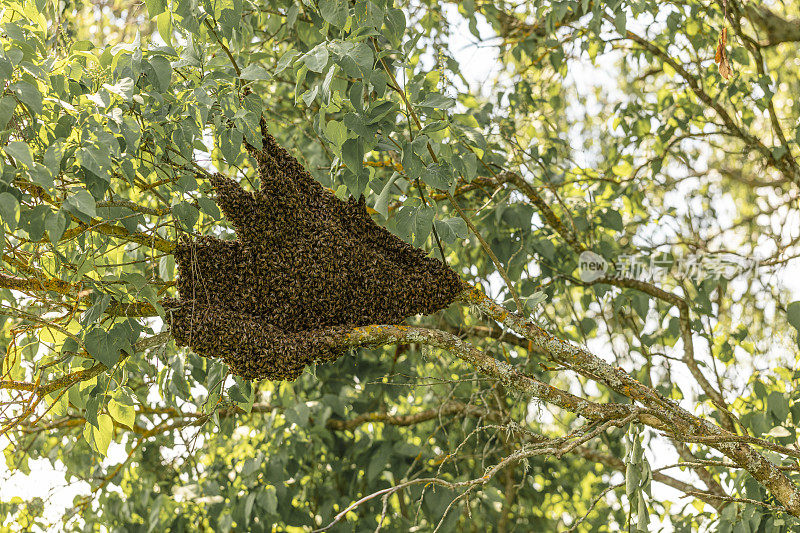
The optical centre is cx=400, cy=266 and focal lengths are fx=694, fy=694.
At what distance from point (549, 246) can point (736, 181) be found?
8.42ft

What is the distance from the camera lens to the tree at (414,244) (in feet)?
5.01

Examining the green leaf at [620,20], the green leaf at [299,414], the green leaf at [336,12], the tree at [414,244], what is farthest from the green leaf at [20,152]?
the green leaf at [620,20]

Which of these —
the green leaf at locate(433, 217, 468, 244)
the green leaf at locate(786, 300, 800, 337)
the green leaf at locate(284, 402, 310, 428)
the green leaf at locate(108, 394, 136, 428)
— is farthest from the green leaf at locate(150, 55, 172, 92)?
the green leaf at locate(786, 300, 800, 337)

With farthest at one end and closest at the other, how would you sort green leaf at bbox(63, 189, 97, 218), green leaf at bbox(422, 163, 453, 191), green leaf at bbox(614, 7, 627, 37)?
green leaf at bbox(614, 7, 627, 37)
green leaf at bbox(422, 163, 453, 191)
green leaf at bbox(63, 189, 97, 218)

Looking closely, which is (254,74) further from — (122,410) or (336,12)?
(122,410)

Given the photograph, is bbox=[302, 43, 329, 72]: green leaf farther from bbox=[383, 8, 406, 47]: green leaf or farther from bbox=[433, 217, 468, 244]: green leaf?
bbox=[433, 217, 468, 244]: green leaf

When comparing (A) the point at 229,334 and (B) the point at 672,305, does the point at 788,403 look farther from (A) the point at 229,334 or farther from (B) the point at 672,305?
(A) the point at 229,334

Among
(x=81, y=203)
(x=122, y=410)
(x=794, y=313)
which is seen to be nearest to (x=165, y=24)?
(x=81, y=203)

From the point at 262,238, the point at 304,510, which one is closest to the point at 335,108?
the point at 262,238

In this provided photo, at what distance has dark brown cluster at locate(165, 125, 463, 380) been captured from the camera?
150 cm

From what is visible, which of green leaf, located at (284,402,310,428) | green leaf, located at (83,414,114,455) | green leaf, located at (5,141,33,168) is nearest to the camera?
green leaf, located at (5,141,33,168)

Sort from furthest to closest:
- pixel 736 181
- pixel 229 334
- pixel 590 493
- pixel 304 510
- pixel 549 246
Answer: pixel 736 181, pixel 590 493, pixel 304 510, pixel 549 246, pixel 229 334

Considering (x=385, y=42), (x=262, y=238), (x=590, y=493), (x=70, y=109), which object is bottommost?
(x=590, y=493)

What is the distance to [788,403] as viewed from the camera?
2.16 metres
